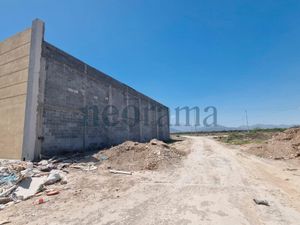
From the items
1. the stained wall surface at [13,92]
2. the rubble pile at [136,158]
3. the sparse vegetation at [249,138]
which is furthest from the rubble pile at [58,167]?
the sparse vegetation at [249,138]

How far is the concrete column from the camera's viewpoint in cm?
999

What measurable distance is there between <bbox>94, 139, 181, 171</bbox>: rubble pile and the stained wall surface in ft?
14.7

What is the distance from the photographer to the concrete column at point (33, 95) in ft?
32.8

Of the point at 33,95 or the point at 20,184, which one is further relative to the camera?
the point at 33,95

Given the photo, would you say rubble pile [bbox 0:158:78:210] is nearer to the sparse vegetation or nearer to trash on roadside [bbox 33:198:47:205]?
trash on roadside [bbox 33:198:47:205]

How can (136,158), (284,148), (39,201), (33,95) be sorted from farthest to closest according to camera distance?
(284,148) → (136,158) → (33,95) → (39,201)

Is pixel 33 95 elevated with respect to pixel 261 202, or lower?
elevated

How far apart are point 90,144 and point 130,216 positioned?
36.6ft

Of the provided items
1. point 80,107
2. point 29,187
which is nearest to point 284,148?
point 80,107

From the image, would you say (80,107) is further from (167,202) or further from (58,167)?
(167,202)

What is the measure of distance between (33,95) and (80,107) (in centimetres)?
387

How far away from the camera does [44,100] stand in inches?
433

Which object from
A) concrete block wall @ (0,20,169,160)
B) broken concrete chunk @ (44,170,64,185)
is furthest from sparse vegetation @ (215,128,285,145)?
broken concrete chunk @ (44,170,64,185)

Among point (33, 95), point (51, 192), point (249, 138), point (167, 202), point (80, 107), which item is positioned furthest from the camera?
point (249, 138)
